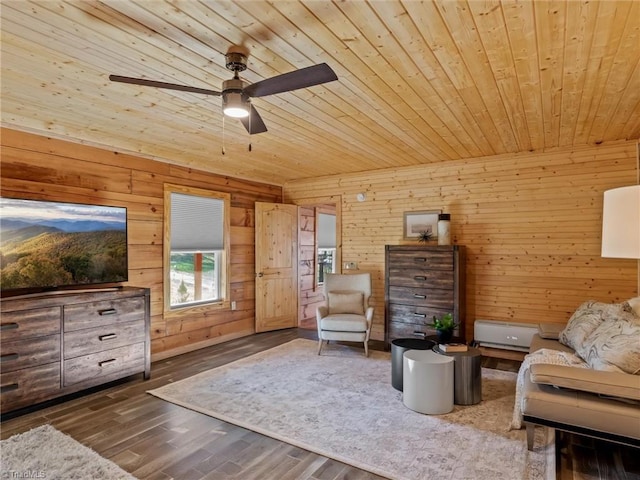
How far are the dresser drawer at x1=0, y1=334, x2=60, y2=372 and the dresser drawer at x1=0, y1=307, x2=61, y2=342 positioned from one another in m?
0.05

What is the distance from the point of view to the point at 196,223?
198 inches

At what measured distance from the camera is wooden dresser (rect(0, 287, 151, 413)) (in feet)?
9.50

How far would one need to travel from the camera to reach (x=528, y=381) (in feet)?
8.10

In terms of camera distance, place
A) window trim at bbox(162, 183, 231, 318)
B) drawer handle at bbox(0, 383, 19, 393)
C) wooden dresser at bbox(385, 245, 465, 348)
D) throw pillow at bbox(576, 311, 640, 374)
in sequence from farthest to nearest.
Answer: window trim at bbox(162, 183, 231, 318)
wooden dresser at bbox(385, 245, 465, 348)
drawer handle at bbox(0, 383, 19, 393)
throw pillow at bbox(576, 311, 640, 374)

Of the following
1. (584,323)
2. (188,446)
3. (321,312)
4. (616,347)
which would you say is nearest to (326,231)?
(321,312)

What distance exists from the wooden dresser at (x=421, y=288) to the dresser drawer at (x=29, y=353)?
3573 mm

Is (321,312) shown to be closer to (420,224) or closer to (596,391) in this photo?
(420,224)

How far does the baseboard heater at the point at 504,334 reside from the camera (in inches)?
168

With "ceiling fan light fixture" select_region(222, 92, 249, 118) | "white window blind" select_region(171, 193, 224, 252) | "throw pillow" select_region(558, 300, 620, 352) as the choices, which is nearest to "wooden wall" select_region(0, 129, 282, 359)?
"white window blind" select_region(171, 193, 224, 252)

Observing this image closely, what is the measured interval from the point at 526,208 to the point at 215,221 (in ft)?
13.4

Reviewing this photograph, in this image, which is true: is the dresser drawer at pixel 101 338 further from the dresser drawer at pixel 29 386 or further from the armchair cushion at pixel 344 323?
the armchair cushion at pixel 344 323

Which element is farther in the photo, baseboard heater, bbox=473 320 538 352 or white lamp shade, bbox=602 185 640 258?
baseboard heater, bbox=473 320 538 352

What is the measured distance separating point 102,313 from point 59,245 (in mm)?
740

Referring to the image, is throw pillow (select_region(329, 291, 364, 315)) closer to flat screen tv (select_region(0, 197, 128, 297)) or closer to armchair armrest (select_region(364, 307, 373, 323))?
armchair armrest (select_region(364, 307, 373, 323))
